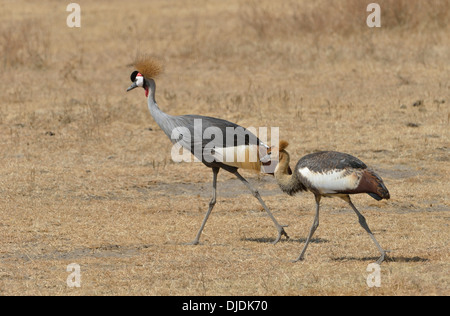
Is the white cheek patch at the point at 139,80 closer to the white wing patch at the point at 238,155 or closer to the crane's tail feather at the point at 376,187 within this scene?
the white wing patch at the point at 238,155

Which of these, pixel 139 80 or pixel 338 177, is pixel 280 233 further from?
pixel 139 80

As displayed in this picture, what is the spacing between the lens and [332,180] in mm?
6438

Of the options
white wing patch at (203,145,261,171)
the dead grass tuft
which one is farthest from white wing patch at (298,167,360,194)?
the dead grass tuft

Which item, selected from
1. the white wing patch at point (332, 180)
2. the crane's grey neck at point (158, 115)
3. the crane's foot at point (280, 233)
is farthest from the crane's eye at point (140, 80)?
the white wing patch at point (332, 180)

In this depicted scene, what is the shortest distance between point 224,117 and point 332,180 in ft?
20.6

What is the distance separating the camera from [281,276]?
20.6 ft

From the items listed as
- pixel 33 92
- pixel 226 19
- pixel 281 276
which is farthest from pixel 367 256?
pixel 226 19

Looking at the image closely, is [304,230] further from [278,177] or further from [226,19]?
[226,19]

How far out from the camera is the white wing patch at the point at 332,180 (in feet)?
20.8

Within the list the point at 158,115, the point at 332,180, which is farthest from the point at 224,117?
the point at 332,180

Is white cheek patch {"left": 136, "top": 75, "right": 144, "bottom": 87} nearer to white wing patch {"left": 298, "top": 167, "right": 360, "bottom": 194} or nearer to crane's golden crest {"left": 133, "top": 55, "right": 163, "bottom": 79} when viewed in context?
crane's golden crest {"left": 133, "top": 55, "right": 163, "bottom": 79}

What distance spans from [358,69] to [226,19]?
221 inches

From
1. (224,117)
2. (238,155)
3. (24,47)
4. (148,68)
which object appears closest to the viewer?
(238,155)

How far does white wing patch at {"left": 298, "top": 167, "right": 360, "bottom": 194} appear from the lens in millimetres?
6352
